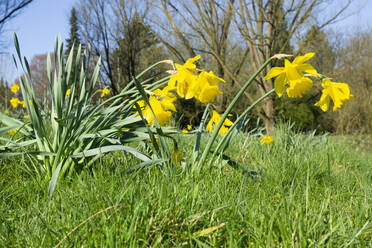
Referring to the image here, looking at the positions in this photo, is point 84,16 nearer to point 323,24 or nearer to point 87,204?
point 323,24

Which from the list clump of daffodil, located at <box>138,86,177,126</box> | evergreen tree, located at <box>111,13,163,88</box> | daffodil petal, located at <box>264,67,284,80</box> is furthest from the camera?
evergreen tree, located at <box>111,13,163,88</box>

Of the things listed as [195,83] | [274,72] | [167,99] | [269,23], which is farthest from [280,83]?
[269,23]

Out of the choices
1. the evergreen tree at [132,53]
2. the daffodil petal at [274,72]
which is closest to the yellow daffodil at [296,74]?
the daffodil petal at [274,72]

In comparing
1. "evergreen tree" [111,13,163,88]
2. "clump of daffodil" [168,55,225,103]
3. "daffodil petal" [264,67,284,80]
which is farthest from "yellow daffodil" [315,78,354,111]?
"evergreen tree" [111,13,163,88]

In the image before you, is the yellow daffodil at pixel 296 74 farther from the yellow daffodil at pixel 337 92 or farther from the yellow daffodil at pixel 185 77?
the yellow daffodil at pixel 185 77

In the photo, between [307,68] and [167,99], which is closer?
[307,68]

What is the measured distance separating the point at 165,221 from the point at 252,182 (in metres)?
0.77

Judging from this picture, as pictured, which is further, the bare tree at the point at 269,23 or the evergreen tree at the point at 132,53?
the evergreen tree at the point at 132,53

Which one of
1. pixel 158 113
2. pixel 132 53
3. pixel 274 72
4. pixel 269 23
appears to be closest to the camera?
pixel 274 72

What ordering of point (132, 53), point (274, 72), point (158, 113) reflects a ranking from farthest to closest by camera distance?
point (132, 53) < point (158, 113) < point (274, 72)

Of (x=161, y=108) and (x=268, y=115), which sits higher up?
(x=161, y=108)

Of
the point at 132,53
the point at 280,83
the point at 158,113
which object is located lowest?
the point at 158,113

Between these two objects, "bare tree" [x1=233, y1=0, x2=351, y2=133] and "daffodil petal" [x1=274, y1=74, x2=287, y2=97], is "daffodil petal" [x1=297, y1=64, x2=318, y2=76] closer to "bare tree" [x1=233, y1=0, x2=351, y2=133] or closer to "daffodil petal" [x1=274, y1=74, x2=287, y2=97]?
"daffodil petal" [x1=274, y1=74, x2=287, y2=97]

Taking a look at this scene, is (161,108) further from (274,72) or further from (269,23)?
(269,23)
